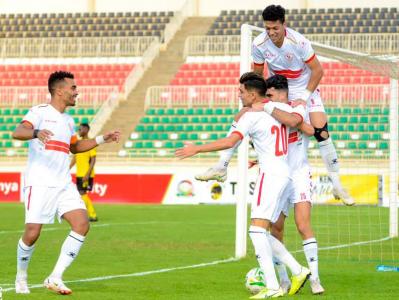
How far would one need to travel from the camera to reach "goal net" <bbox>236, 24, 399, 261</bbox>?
14.5m

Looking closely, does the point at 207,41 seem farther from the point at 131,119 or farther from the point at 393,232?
the point at 393,232

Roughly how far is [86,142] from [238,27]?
3545 centimetres

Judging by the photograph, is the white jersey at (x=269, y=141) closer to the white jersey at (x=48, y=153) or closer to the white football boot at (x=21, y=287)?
the white jersey at (x=48, y=153)

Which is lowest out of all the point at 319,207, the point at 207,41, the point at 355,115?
the point at 319,207

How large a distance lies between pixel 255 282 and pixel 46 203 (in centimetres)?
209

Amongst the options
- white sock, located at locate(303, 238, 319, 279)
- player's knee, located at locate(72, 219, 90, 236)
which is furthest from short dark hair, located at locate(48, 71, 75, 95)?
white sock, located at locate(303, 238, 319, 279)

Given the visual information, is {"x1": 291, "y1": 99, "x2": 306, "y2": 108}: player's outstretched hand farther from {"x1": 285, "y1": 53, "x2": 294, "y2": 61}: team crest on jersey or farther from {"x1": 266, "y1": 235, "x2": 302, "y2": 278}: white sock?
{"x1": 266, "y1": 235, "x2": 302, "y2": 278}: white sock

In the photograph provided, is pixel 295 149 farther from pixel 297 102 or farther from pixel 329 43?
pixel 329 43

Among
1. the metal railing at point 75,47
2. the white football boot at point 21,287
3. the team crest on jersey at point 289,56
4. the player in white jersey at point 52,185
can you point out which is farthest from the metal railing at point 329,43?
the white football boot at point 21,287

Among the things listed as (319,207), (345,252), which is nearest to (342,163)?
(319,207)

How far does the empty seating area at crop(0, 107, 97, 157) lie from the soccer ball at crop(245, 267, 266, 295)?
28.9 meters

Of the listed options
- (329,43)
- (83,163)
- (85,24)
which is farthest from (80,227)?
(85,24)

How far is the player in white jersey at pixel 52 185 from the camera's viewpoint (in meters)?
9.81

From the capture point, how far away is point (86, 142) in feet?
33.8
